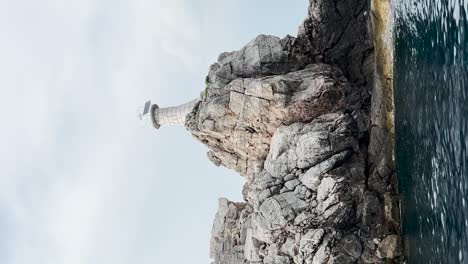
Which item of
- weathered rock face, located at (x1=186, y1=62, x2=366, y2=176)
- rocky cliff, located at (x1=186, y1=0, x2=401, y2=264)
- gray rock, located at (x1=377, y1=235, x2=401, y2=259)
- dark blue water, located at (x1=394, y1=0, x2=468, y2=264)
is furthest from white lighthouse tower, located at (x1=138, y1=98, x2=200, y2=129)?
dark blue water, located at (x1=394, y1=0, x2=468, y2=264)

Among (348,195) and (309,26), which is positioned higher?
(309,26)

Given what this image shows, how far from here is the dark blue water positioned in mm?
25312

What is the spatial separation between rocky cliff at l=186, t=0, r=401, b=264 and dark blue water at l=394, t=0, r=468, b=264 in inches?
148

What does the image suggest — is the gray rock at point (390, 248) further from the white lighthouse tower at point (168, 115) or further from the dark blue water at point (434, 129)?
the white lighthouse tower at point (168, 115)

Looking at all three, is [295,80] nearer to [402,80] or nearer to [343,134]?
[343,134]

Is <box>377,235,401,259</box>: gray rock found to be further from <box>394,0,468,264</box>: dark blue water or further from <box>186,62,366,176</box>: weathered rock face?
<box>186,62,366,176</box>: weathered rock face

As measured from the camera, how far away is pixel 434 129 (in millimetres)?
30062

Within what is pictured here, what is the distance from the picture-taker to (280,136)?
165ft

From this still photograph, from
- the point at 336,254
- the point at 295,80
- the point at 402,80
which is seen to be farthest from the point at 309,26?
the point at 336,254

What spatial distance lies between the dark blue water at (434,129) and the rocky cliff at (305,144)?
12.3ft

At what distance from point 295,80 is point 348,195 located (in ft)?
36.7

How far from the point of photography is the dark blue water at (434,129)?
25.3 m

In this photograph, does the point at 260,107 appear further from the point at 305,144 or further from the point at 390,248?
the point at 390,248

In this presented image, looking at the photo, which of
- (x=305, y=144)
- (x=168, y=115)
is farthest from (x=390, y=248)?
(x=168, y=115)
